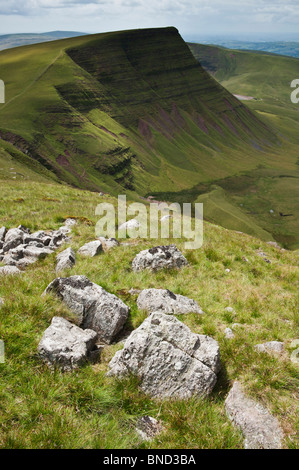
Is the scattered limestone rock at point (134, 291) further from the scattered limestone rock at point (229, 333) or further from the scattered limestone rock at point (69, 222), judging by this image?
the scattered limestone rock at point (69, 222)

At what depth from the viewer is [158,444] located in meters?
4.46

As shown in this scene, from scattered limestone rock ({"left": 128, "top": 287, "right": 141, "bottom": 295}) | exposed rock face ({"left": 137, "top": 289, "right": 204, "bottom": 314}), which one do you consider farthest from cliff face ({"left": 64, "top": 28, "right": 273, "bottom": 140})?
exposed rock face ({"left": 137, "top": 289, "right": 204, "bottom": 314})

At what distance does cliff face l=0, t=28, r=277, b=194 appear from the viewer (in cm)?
12306

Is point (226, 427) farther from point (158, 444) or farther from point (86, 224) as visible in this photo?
point (86, 224)

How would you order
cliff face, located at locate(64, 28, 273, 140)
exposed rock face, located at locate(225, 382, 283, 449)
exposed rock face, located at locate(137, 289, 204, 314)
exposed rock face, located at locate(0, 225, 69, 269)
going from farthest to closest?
cliff face, located at locate(64, 28, 273, 140), exposed rock face, located at locate(0, 225, 69, 269), exposed rock face, located at locate(137, 289, 204, 314), exposed rock face, located at locate(225, 382, 283, 449)

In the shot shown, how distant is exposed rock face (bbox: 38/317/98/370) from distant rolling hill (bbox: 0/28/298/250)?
7726 centimetres

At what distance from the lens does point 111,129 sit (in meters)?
151

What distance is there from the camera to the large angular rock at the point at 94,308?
6.96 metres

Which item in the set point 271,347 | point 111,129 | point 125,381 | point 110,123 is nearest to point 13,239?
point 125,381

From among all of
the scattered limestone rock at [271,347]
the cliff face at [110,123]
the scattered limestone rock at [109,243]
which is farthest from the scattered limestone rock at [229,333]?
the cliff face at [110,123]

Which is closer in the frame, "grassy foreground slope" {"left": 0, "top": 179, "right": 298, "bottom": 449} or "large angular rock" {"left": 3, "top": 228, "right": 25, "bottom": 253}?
"grassy foreground slope" {"left": 0, "top": 179, "right": 298, "bottom": 449}

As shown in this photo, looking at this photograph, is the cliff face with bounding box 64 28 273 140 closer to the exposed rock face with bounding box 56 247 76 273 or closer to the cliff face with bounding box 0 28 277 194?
the cliff face with bounding box 0 28 277 194

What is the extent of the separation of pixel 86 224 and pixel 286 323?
11112 millimetres

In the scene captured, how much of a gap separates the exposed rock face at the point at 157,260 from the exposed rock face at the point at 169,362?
15.7 ft
